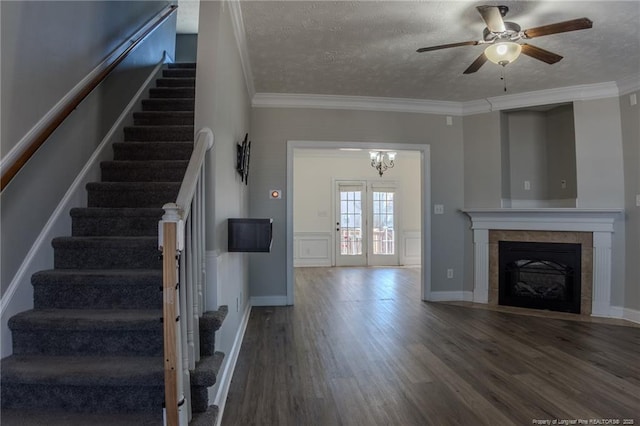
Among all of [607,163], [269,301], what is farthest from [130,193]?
[607,163]

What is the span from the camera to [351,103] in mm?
4492

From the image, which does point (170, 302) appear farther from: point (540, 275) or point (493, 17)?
point (540, 275)

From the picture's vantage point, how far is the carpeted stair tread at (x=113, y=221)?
2320 millimetres

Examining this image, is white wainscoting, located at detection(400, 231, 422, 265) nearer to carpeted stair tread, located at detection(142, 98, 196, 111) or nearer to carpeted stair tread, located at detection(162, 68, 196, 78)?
carpeted stair tread, located at detection(162, 68, 196, 78)

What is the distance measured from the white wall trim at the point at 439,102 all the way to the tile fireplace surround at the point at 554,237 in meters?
1.34

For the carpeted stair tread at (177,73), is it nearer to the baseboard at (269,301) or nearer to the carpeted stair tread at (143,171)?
the carpeted stair tread at (143,171)

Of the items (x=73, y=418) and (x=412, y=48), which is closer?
(x=73, y=418)

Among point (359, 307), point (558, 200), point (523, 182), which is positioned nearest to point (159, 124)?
point (359, 307)

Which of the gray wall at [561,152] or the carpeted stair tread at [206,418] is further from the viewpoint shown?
the gray wall at [561,152]

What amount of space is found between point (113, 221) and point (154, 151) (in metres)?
0.88

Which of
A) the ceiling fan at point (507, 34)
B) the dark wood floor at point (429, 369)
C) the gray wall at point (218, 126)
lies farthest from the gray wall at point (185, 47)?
the ceiling fan at point (507, 34)

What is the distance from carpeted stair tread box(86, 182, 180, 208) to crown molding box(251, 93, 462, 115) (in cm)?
222

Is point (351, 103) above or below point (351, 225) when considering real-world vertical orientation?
above

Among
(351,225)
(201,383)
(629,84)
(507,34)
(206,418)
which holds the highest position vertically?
(629,84)
